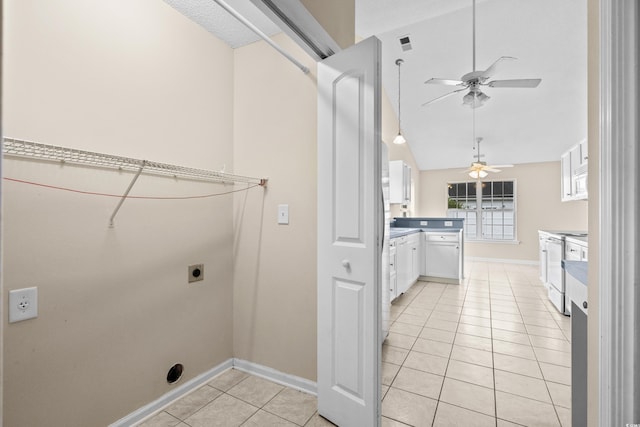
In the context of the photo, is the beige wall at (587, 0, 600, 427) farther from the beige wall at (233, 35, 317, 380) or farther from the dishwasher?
the dishwasher

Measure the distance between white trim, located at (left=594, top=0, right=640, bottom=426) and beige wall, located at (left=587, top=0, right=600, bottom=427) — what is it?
0.08m

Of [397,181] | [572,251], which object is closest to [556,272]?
[572,251]

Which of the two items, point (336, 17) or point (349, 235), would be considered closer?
point (349, 235)

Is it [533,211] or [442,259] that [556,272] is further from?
[533,211]

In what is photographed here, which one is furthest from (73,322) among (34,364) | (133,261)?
(133,261)

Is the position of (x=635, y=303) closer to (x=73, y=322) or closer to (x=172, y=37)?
(x=73, y=322)

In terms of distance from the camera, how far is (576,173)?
4.89 meters

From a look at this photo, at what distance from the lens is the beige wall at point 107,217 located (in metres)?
1.33

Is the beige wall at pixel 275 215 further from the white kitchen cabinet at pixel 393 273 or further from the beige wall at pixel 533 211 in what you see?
the beige wall at pixel 533 211

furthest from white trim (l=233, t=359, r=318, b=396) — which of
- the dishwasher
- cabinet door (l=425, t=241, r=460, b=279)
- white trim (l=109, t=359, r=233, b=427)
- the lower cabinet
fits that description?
cabinet door (l=425, t=241, r=460, b=279)

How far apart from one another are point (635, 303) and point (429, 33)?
385 cm

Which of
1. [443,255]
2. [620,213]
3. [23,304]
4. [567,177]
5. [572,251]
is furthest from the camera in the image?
[567,177]

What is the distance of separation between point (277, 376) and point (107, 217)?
1.48m

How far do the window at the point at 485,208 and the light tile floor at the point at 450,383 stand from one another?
174 inches
